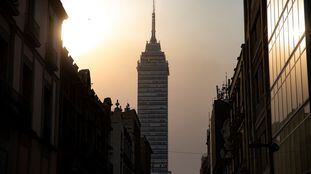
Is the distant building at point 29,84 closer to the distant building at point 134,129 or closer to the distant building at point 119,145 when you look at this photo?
the distant building at point 119,145

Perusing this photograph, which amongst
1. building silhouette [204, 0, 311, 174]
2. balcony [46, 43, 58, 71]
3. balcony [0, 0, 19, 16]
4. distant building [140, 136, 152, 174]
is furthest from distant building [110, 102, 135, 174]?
balcony [0, 0, 19, 16]

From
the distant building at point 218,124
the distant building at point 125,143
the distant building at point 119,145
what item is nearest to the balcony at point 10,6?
the distant building at point 125,143

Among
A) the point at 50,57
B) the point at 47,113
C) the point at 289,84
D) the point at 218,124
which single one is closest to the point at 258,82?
the point at 289,84

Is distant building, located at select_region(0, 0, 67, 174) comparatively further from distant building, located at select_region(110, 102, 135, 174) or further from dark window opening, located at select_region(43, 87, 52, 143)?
distant building, located at select_region(110, 102, 135, 174)

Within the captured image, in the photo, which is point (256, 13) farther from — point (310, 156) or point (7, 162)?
point (7, 162)

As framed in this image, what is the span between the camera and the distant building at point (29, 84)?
28422mm

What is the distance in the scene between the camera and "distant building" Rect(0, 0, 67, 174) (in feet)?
93.2

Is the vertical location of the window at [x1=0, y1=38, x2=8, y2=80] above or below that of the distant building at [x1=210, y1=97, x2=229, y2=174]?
below

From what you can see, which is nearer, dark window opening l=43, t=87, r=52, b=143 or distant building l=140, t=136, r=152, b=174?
dark window opening l=43, t=87, r=52, b=143

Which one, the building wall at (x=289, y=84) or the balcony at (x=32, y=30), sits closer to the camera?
the balcony at (x=32, y=30)

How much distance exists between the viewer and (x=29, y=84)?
33.0m

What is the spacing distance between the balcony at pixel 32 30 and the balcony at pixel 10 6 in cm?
247

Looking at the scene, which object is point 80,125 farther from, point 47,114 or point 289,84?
point 289,84

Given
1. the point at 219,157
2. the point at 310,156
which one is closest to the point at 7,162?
the point at 310,156
